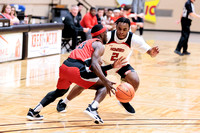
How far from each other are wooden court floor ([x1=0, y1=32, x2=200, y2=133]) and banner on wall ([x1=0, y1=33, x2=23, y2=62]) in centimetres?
22

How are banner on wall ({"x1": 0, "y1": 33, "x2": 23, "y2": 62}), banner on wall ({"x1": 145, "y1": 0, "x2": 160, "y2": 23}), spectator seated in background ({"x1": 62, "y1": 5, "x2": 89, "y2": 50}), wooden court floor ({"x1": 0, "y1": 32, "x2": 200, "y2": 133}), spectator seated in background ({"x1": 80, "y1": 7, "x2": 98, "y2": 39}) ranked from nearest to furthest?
wooden court floor ({"x1": 0, "y1": 32, "x2": 200, "y2": 133}) < banner on wall ({"x1": 0, "y1": 33, "x2": 23, "y2": 62}) < spectator seated in background ({"x1": 62, "y1": 5, "x2": 89, "y2": 50}) < spectator seated in background ({"x1": 80, "y1": 7, "x2": 98, "y2": 39}) < banner on wall ({"x1": 145, "y1": 0, "x2": 160, "y2": 23})

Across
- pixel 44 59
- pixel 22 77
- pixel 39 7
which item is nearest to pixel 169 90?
pixel 22 77

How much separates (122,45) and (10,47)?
17.3ft

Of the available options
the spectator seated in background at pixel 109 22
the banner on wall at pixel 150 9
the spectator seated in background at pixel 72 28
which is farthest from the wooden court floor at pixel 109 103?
the banner on wall at pixel 150 9

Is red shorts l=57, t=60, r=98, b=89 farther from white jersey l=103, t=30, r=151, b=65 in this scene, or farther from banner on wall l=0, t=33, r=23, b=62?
banner on wall l=0, t=33, r=23, b=62

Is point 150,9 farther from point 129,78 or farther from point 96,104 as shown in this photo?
point 96,104

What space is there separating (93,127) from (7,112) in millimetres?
1397

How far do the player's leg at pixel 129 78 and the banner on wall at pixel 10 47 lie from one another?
16.1 ft

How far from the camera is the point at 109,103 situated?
6848 millimetres

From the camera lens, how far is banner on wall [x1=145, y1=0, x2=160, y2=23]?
25719mm

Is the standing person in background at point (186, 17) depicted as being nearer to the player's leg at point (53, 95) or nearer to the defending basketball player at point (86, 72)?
the defending basketball player at point (86, 72)

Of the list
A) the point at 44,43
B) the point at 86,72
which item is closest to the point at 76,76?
the point at 86,72

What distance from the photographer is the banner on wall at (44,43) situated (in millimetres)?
11734

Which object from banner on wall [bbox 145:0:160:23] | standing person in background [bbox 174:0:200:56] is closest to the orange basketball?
standing person in background [bbox 174:0:200:56]
